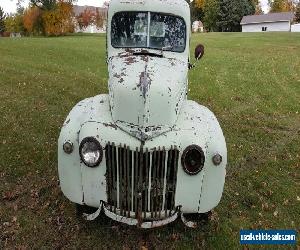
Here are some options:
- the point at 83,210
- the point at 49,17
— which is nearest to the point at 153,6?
the point at 83,210

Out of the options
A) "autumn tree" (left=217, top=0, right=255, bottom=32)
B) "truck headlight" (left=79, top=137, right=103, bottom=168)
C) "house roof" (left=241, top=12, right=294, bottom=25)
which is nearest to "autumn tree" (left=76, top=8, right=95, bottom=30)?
"autumn tree" (left=217, top=0, right=255, bottom=32)

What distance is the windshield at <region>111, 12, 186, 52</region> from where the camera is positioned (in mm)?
6953

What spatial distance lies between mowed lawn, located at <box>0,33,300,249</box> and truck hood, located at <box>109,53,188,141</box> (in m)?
1.75

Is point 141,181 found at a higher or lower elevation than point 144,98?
lower

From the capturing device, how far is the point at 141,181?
536cm

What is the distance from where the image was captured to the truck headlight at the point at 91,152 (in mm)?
5426

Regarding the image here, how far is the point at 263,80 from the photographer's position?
723 inches

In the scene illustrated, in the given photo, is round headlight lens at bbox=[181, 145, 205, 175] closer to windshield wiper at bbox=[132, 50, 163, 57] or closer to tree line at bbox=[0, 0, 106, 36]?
windshield wiper at bbox=[132, 50, 163, 57]

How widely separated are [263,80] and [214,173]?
13.6m

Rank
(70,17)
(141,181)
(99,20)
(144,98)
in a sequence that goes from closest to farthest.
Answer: (141,181) → (144,98) → (70,17) → (99,20)

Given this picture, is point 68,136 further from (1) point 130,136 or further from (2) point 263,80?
(2) point 263,80

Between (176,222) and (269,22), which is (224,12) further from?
(176,222)

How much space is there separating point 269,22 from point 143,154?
3150 inches

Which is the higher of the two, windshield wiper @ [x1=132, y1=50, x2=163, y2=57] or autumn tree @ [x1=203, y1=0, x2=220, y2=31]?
autumn tree @ [x1=203, y1=0, x2=220, y2=31]
